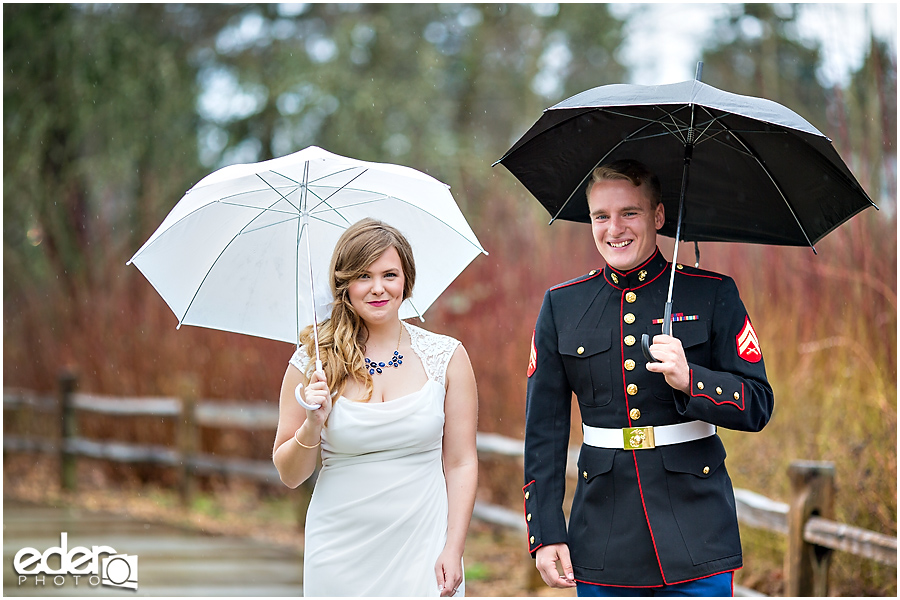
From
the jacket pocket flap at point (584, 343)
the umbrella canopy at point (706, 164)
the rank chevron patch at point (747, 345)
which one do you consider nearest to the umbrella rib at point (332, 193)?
the umbrella canopy at point (706, 164)

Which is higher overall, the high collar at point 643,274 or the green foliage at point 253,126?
the green foliage at point 253,126

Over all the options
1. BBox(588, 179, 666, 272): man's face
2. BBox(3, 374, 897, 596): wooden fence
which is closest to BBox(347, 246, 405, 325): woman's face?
BBox(588, 179, 666, 272): man's face

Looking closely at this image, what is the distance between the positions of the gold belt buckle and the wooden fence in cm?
213

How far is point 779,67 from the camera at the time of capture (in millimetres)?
10102

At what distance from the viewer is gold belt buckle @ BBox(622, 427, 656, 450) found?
2.61 m

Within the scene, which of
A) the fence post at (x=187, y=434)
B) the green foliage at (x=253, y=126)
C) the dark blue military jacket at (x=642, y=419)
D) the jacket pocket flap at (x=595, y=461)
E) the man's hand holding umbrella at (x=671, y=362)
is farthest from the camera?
the fence post at (x=187, y=434)

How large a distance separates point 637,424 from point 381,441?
29.8 inches

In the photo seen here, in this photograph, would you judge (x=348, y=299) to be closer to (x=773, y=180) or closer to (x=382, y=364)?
(x=382, y=364)

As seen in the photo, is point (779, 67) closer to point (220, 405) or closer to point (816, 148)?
point (220, 405)

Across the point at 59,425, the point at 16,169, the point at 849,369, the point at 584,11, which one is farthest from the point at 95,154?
the point at 849,369

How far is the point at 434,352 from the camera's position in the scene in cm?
286

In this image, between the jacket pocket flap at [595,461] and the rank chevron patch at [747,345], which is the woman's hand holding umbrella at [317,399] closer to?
the jacket pocket flap at [595,461]

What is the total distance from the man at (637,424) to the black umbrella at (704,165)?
0.38 feet

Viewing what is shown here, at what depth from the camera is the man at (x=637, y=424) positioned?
254 centimetres
